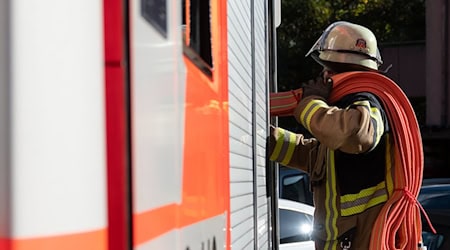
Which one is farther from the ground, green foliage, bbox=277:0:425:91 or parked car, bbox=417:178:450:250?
green foliage, bbox=277:0:425:91

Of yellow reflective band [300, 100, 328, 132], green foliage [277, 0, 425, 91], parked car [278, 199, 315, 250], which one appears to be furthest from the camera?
green foliage [277, 0, 425, 91]

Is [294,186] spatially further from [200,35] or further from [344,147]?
[200,35]

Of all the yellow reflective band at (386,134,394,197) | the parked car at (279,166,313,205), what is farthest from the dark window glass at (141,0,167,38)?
the parked car at (279,166,313,205)

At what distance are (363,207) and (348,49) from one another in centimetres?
77

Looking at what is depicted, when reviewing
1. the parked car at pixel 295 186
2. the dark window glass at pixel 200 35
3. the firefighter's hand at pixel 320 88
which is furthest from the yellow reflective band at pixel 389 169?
the parked car at pixel 295 186

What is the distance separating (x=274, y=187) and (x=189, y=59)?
8.65ft

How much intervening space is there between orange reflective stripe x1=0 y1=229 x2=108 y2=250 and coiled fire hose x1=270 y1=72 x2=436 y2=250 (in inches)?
109

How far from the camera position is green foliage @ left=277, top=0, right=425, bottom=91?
73.7 ft

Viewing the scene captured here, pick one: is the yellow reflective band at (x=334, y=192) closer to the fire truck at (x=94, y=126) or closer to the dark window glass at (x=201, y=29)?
the dark window glass at (x=201, y=29)

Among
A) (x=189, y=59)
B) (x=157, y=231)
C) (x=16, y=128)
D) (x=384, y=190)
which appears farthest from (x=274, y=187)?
(x=16, y=128)

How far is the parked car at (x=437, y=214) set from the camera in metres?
7.47

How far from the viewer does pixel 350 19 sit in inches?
912

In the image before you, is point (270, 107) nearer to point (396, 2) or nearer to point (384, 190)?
point (384, 190)

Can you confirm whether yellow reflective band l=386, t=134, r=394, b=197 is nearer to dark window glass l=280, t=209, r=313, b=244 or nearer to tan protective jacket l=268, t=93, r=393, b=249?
tan protective jacket l=268, t=93, r=393, b=249
